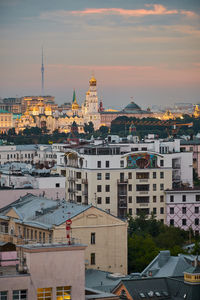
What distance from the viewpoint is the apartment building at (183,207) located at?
62656 mm

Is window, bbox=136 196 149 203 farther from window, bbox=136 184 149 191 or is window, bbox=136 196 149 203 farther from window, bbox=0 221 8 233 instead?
window, bbox=0 221 8 233

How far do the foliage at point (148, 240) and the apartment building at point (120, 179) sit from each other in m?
3.91

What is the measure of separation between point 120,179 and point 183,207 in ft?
13.1

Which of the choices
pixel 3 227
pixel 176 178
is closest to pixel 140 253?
pixel 3 227

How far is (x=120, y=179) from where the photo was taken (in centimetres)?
6431

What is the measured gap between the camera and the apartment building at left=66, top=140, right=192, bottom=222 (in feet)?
208

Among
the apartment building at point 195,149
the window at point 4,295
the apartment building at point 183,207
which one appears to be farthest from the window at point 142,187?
the window at point 4,295

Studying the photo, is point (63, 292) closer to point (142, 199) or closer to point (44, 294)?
point (44, 294)

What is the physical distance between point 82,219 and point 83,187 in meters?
21.7

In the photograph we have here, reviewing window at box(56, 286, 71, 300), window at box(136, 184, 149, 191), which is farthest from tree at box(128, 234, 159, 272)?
window at box(56, 286, 71, 300)

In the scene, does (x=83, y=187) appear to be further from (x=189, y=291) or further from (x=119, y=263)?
(x=189, y=291)

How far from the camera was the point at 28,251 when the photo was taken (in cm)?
2412

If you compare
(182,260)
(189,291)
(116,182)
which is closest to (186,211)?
(116,182)

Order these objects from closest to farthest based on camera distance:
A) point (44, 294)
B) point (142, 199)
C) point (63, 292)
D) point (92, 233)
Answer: point (44, 294) < point (63, 292) < point (92, 233) < point (142, 199)
